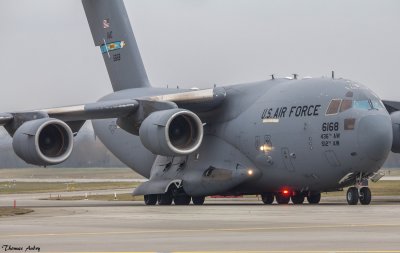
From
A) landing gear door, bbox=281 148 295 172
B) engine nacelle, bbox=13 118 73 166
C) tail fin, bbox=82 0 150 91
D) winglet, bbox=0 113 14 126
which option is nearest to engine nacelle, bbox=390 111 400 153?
landing gear door, bbox=281 148 295 172

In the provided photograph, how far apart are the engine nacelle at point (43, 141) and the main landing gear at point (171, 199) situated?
4.45m

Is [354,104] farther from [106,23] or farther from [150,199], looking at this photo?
[106,23]

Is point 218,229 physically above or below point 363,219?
above

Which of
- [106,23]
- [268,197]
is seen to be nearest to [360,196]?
[268,197]

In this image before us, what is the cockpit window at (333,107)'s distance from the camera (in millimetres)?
32406

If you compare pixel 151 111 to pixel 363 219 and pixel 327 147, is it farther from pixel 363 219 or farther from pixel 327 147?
pixel 363 219

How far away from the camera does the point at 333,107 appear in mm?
32500

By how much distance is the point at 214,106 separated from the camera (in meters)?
36.8

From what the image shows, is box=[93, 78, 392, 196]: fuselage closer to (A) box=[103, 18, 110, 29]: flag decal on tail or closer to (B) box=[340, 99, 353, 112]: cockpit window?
(B) box=[340, 99, 353, 112]: cockpit window

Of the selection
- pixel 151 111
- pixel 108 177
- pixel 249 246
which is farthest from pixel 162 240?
pixel 108 177

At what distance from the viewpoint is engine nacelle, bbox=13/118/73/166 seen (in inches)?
1314

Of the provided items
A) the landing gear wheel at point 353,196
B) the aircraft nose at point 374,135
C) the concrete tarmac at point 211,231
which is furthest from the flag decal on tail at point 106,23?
the concrete tarmac at point 211,231

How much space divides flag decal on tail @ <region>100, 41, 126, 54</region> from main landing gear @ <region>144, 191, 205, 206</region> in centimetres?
797

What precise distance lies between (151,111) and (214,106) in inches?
102
